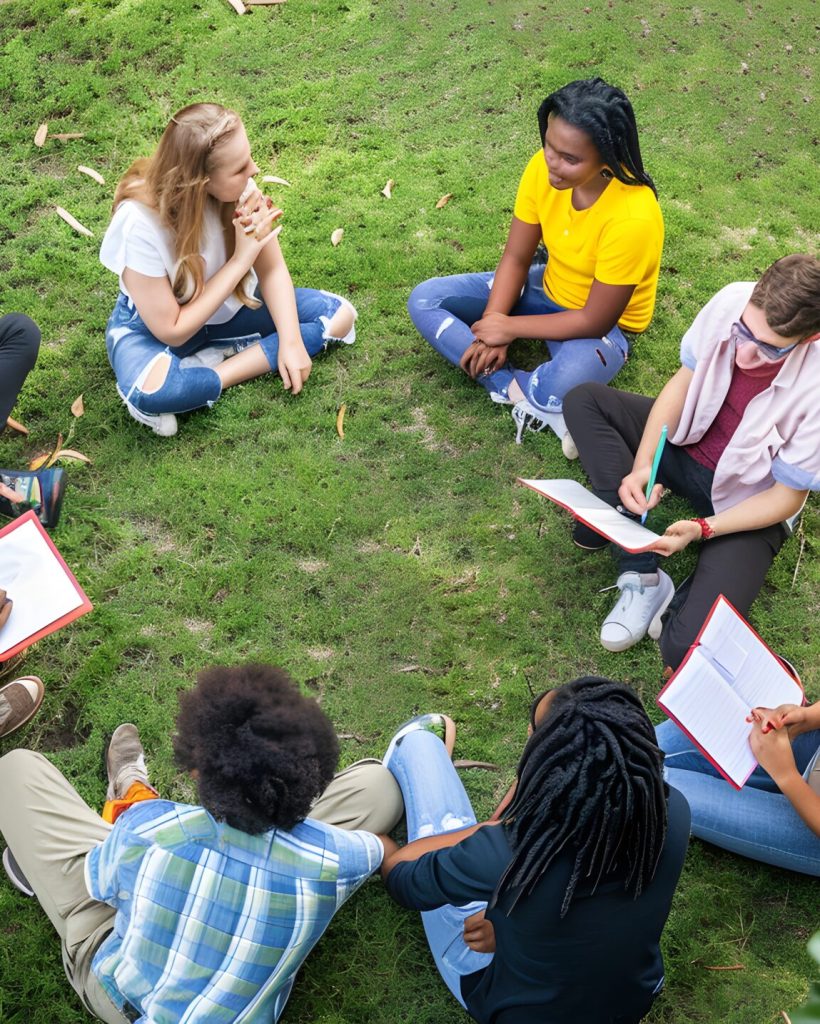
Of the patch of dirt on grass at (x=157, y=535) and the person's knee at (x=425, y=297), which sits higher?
the person's knee at (x=425, y=297)

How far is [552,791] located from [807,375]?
7.56 ft

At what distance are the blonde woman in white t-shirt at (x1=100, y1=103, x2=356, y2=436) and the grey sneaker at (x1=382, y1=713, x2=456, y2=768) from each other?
202 cm

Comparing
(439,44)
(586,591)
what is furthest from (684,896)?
(439,44)

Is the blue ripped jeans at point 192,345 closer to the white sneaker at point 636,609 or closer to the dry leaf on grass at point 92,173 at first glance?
the dry leaf on grass at point 92,173

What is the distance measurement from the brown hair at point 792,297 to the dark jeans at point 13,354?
320cm

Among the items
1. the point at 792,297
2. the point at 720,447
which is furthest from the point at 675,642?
the point at 792,297

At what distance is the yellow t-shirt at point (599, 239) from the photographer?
4.67 meters

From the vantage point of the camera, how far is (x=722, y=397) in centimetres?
424

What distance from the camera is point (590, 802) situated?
2436 mm

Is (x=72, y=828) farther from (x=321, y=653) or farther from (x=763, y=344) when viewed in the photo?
(x=763, y=344)

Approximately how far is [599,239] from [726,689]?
2.28m

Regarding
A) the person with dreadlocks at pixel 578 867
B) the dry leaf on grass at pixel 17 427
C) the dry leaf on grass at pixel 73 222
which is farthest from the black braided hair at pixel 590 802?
the dry leaf on grass at pixel 73 222

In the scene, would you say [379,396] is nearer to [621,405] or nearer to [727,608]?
[621,405]

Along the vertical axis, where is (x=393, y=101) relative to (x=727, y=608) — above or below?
above
